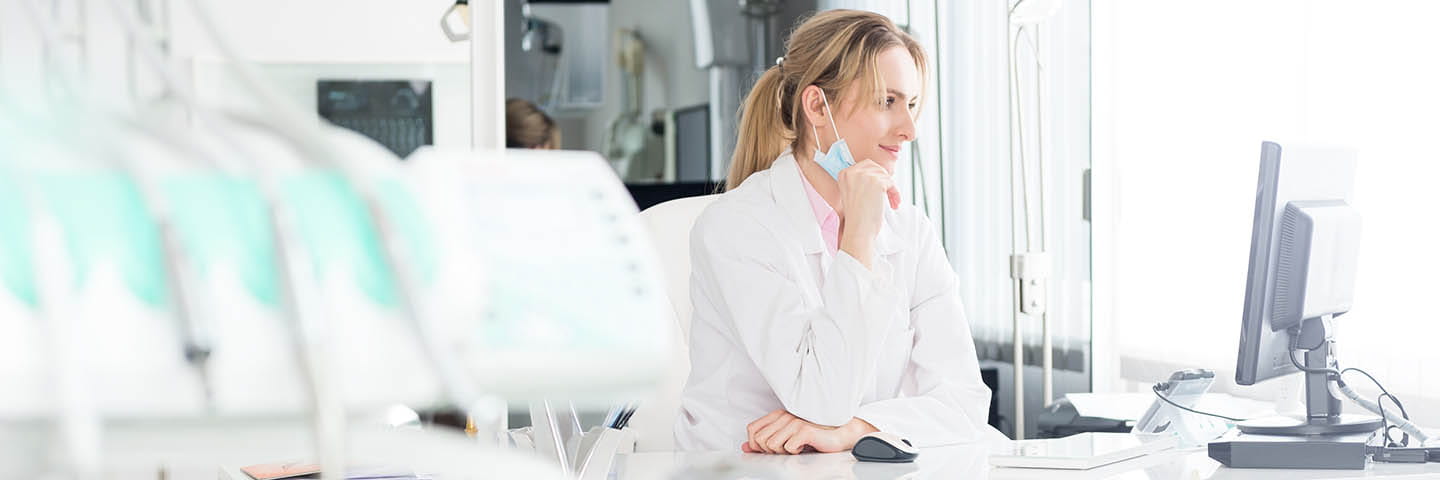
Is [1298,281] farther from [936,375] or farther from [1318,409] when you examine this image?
[936,375]

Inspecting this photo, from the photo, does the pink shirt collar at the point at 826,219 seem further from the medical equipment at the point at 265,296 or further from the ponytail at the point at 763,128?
the medical equipment at the point at 265,296

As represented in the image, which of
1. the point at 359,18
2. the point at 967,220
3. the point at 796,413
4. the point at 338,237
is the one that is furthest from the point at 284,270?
the point at 967,220

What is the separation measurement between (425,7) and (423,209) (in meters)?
2.53

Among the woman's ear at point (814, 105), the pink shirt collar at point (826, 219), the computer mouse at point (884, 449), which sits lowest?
the computer mouse at point (884, 449)

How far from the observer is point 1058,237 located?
2.96 m

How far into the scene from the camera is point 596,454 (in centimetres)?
143

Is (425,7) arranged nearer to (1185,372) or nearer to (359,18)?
(359,18)

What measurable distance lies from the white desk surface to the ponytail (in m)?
0.66

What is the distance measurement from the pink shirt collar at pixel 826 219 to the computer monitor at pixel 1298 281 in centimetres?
60

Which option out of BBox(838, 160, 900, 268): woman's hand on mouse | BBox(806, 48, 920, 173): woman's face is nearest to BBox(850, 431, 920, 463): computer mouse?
BBox(838, 160, 900, 268): woman's hand on mouse

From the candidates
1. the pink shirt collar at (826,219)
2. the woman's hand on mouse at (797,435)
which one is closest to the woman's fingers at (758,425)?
the woman's hand on mouse at (797,435)

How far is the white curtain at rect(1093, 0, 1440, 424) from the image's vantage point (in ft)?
7.29

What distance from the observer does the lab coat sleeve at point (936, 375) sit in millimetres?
1757

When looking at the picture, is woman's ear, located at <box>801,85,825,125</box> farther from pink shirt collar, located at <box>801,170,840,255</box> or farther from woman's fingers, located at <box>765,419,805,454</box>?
woman's fingers, located at <box>765,419,805,454</box>
